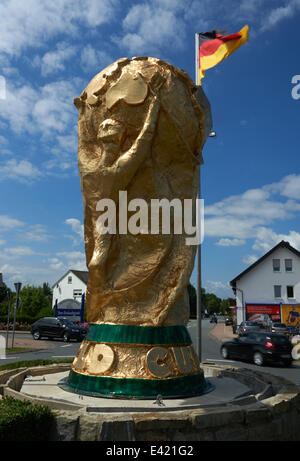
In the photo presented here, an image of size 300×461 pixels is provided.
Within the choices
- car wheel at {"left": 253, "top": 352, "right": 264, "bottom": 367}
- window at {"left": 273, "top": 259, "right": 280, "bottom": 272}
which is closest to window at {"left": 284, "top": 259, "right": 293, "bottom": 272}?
window at {"left": 273, "top": 259, "right": 280, "bottom": 272}

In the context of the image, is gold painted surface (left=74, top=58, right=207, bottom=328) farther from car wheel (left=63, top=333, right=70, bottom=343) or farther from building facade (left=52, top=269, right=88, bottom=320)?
building facade (left=52, top=269, right=88, bottom=320)

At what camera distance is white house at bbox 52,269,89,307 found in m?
52.2

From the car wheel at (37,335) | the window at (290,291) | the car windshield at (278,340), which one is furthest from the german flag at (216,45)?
the window at (290,291)

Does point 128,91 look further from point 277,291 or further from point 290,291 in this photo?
point 290,291

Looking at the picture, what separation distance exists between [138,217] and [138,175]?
2.63 ft

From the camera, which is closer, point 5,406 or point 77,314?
point 5,406

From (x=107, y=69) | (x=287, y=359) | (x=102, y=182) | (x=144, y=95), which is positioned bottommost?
(x=287, y=359)

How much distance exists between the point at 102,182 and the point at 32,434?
4.34 m

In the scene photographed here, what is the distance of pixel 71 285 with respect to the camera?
53.2m

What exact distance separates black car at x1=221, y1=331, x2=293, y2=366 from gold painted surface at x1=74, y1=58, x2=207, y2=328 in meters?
9.83

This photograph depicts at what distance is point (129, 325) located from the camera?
6.71 metres

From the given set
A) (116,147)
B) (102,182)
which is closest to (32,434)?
(102,182)

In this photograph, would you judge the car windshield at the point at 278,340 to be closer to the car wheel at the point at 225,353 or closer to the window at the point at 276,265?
the car wheel at the point at 225,353
